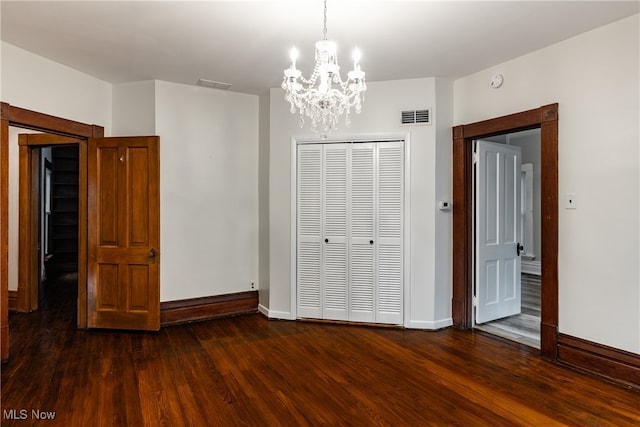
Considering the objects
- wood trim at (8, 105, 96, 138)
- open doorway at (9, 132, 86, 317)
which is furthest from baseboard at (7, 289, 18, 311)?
wood trim at (8, 105, 96, 138)

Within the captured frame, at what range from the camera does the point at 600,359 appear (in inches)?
114

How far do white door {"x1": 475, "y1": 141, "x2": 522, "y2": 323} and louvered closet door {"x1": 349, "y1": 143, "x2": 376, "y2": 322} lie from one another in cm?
118

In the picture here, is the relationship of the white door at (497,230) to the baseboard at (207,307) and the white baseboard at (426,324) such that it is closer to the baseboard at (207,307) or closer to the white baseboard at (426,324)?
the white baseboard at (426,324)

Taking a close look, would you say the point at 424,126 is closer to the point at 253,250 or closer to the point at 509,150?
the point at 509,150

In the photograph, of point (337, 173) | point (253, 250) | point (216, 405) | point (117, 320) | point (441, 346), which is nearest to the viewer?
point (216, 405)

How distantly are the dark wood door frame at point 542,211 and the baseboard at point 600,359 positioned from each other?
0.30ft

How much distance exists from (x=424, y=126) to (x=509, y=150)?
1.23m

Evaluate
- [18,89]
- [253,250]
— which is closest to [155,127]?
[18,89]

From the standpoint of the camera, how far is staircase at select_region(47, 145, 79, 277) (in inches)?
284

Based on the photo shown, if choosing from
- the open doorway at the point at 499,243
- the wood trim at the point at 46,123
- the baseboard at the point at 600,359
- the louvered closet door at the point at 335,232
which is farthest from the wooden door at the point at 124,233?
the baseboard at the point at 600,359

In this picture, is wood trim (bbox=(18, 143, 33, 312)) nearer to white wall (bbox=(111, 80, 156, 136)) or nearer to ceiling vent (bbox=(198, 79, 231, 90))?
white wall (bbox=(111, 80, 156, 136))

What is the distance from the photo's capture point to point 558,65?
319 centimetres

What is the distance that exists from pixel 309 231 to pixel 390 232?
3.08ft

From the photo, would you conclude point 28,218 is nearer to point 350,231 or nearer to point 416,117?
point 350,231
